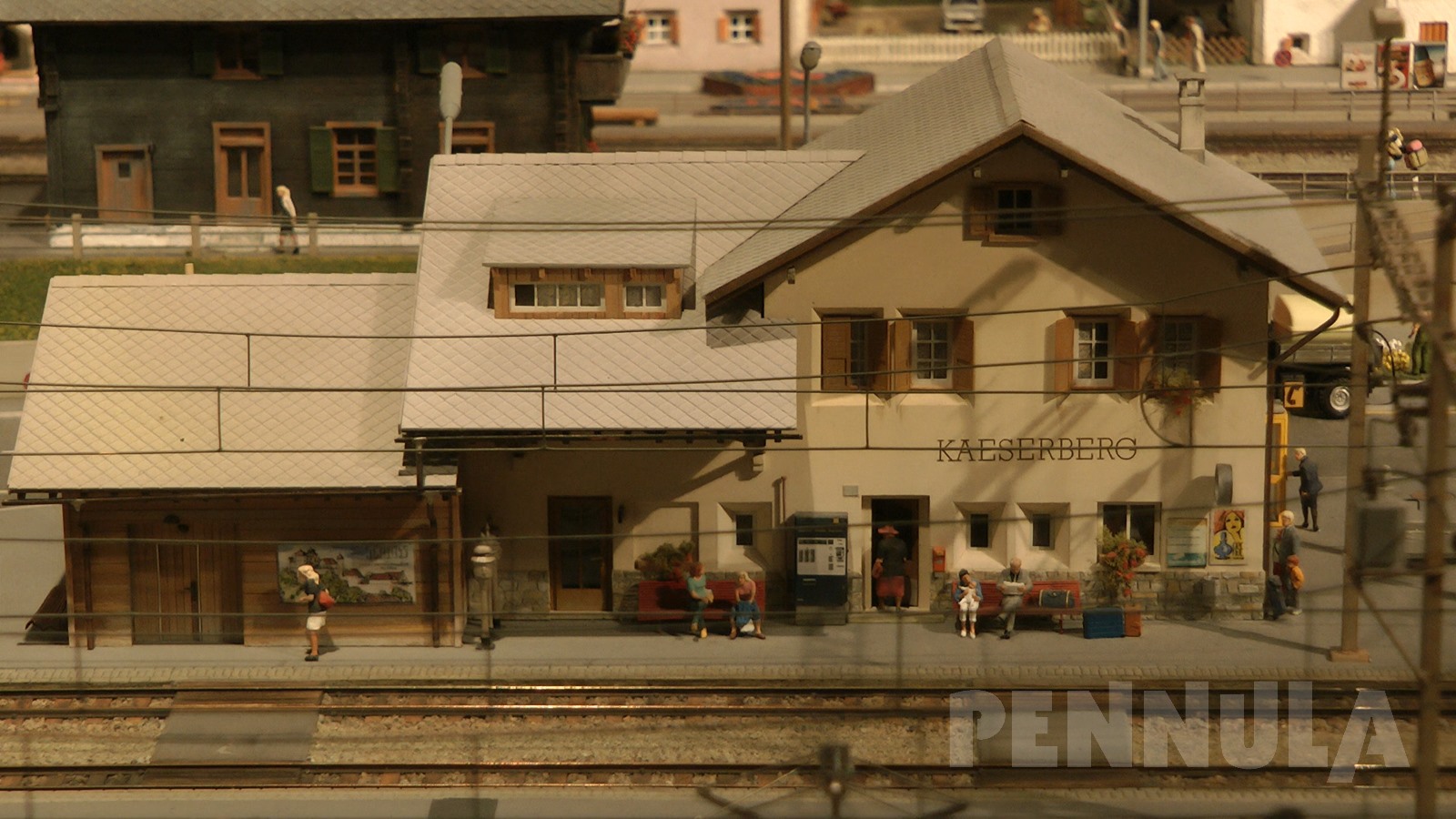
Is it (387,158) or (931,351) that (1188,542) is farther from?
(387,158)

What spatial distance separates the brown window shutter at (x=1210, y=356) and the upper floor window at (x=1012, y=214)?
2703mm

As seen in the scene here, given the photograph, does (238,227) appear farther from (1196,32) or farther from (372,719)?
(1196,32)

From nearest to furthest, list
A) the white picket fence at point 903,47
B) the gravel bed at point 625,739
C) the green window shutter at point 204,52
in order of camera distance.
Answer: the gravel bed at point 625,739 → the green window shutter at point 204,52 → the white picket fence at point 903,47

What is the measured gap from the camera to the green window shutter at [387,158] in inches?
1718

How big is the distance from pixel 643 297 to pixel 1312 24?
3427 centimetres

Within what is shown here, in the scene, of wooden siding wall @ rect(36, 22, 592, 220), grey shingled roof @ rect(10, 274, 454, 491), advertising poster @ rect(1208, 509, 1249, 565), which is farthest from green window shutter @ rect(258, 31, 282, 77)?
advertising poster @ rect(1208, 509, 1249, 565)

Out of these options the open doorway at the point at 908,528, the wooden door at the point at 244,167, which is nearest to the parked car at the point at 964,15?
the wooden door at the point at 244,167

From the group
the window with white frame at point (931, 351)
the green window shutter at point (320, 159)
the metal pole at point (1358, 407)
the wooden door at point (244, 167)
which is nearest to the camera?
the metal pole at point (1358, 407)

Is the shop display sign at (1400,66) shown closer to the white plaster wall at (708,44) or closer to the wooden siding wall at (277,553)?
the white plaster wall at (708,44)

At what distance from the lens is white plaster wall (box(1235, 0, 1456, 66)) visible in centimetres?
5784

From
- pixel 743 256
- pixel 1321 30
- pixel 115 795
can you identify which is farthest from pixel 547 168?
pixel 1321 30

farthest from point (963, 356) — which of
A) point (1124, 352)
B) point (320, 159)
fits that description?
point (320, 159)

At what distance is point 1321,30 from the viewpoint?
58562 millimetres

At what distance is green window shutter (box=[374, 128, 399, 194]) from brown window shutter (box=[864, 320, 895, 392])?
631 inches
